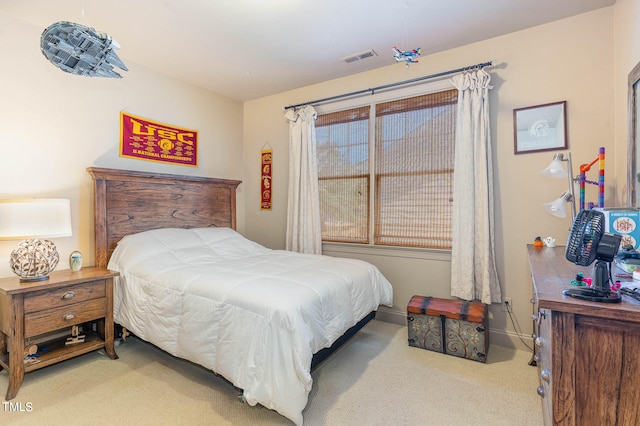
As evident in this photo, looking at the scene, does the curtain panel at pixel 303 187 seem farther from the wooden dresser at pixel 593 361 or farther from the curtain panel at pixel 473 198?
the wooden dresser at pixel 593 361

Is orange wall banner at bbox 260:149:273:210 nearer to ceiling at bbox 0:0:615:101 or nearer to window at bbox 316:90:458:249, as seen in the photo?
window at bbox 316:90:458:249

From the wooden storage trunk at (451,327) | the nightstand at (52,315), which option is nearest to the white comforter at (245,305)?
the nightstand at (52,315)

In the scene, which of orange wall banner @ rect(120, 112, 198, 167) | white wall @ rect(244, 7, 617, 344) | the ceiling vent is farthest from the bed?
the ceiling vent

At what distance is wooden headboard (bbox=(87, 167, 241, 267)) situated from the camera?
9.11 feet

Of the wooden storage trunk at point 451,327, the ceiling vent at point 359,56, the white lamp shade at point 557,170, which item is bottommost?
the wooden storage trunk at point 451,327

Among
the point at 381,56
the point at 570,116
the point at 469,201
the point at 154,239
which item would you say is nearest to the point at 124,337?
the point at 154,239

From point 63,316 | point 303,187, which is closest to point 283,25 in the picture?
point 303,187

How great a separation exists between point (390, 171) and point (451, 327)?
5.23ft

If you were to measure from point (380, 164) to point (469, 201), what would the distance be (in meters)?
0.98

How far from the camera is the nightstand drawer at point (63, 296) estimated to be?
2057 mm

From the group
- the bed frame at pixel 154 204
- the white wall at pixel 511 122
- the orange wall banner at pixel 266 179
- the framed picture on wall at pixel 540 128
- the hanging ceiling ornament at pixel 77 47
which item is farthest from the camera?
the orange wall banner at pixel 266 179

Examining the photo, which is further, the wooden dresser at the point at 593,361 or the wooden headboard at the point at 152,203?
the wooden headboard at the point at 152,203

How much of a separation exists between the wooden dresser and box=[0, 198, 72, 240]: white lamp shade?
2.89 metres

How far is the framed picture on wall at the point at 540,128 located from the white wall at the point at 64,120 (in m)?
3.42
